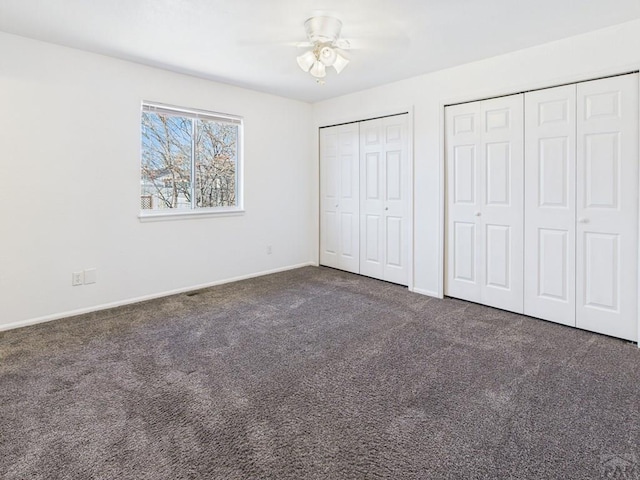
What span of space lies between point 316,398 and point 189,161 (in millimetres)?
3228

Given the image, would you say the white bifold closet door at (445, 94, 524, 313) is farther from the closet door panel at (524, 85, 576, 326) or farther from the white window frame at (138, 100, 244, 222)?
the white window frame at (138, 100, 244, 222)

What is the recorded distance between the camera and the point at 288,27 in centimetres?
287

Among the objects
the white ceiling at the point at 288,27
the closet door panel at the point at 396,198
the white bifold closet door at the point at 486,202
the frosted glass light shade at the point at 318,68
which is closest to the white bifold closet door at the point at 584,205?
the white bifold closet door at the point at 486,202

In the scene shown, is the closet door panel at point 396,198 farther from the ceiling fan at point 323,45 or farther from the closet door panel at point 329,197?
the ceiling fan at point 323,45

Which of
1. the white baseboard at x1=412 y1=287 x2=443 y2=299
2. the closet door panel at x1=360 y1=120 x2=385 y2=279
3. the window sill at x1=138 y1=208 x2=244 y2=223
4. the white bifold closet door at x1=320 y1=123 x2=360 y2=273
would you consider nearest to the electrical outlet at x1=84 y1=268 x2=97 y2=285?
the window sill at x1=138 y1=208 x2=244 y2=223

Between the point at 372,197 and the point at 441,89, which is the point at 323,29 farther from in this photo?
the point at 372,197

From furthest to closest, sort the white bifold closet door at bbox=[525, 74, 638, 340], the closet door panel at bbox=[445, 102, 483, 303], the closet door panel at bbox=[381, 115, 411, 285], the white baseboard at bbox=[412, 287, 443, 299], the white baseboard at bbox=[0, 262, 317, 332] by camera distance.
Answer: the closet door panel at bbox=[381, 115, 411, 285]
the white baseboard at bbox=[412, 287, 443, 299]
the closet door panel at bbox=[445, 102, 483, 303]
the white baseboard at bbox=[0, 262, 317, 332]
the white bifold closet door at bbox=[525, 74, 638, 340]

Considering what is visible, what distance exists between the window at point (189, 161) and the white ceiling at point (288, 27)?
0.60 m

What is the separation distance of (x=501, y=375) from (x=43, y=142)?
3982 mm

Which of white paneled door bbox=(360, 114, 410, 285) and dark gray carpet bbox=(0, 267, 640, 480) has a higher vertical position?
white paneled door bbox=(360, 114, 410, 285)

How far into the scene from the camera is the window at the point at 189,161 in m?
3.99

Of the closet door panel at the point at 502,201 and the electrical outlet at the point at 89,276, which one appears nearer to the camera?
the closet door panel at the point at 502,201

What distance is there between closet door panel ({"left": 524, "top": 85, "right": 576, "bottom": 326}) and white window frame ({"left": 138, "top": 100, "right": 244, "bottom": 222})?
3.16 m

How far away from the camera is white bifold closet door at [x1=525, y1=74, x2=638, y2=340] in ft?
9.25
